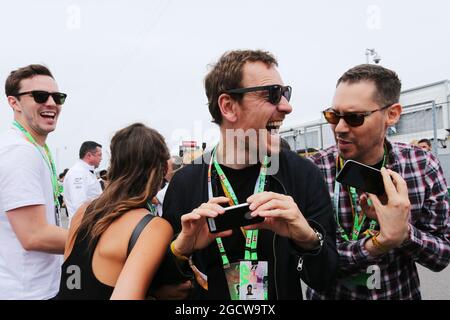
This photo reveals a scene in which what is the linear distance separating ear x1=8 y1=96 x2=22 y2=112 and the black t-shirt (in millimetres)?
1693

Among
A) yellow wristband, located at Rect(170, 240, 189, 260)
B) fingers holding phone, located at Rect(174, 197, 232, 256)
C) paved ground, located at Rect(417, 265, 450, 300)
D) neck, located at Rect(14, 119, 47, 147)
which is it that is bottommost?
paved ground, located at Rect(417, 265, 450, 300)

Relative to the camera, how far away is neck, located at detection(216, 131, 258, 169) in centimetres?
185

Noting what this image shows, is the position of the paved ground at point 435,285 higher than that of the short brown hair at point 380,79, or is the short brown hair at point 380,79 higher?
the short brown hair at point 380,79

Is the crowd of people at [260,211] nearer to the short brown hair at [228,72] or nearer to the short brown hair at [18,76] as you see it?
the short brown hair at [228,72]

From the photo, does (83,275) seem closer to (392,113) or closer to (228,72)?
(228,72)

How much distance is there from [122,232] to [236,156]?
666 millimetres

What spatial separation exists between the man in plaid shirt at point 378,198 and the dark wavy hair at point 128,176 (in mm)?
912

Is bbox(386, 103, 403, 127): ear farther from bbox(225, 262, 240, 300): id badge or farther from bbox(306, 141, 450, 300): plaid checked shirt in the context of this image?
bbox(225, 262, 240, 300): id badge

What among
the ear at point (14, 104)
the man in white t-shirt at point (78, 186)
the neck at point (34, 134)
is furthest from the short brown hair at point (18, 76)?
the man in white t-shirt at point (78, 186)

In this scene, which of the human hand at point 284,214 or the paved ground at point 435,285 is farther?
the paved ground at point 435,285

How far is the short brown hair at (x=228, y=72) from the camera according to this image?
74.0 inches

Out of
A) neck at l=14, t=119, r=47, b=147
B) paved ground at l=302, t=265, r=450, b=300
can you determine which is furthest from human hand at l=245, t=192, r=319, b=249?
paved ground at l=302, t=265, r=450, b=300

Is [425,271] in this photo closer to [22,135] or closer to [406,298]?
[406,298]

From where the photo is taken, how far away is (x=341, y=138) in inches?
71.8
